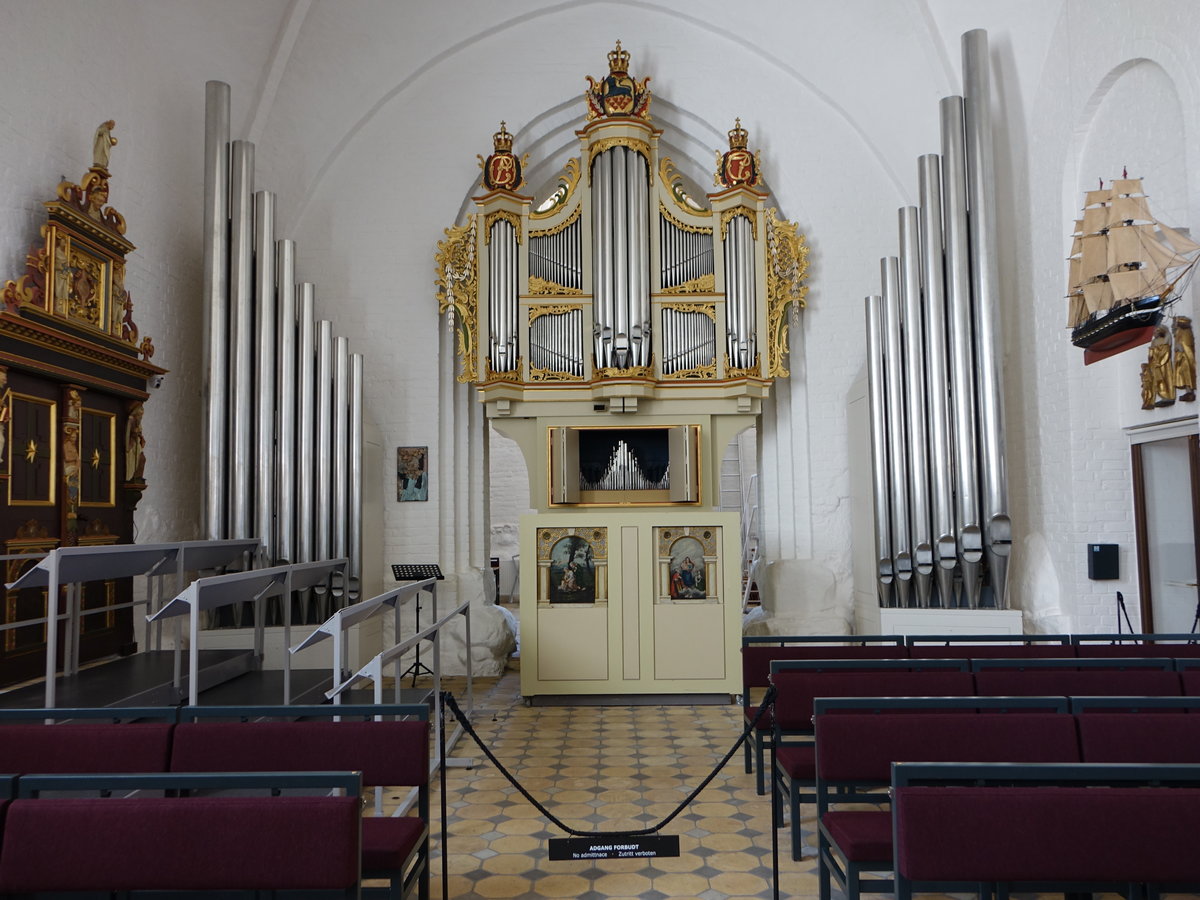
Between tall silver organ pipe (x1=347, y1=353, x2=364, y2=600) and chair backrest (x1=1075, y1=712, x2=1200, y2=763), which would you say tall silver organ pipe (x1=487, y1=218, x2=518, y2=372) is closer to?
tall silver organ pipe (x1=347, y1=353, x2=364, y2=600)

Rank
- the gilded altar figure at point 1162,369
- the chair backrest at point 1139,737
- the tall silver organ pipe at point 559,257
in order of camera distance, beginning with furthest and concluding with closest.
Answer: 1. the tall silver organ pipe at point 559,257
2. the gilded altar figure at point 1162,369
3. the chair backrest at point 1139,737

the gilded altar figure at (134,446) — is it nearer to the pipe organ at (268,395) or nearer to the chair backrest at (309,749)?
the pipe organ at (268,395)

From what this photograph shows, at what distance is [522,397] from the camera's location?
8906 millimetres

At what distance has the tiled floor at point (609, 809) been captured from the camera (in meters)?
3.94

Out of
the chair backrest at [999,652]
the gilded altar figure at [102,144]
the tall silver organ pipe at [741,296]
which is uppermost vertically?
the gilded altar figure at [102,144]

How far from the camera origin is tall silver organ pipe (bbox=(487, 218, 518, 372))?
29.1ft

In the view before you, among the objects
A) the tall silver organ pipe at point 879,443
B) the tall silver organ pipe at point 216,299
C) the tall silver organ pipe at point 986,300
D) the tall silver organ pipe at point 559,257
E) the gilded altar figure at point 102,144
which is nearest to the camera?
the gilded altar figure at point 102,144

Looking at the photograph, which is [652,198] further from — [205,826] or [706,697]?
[205,826]

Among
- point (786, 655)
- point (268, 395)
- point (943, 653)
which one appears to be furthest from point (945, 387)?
point (268, 395)

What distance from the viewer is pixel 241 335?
8273 millimetres

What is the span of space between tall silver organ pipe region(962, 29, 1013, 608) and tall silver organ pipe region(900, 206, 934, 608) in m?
0.45

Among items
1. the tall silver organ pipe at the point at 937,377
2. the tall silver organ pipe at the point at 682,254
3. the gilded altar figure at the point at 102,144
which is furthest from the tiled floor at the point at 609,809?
the gilded altar figure at the point at 102,144

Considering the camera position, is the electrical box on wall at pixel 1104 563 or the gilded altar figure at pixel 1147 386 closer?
the gilded altar figure at pixel 1147 386

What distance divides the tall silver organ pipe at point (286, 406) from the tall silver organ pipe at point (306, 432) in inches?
2.1
